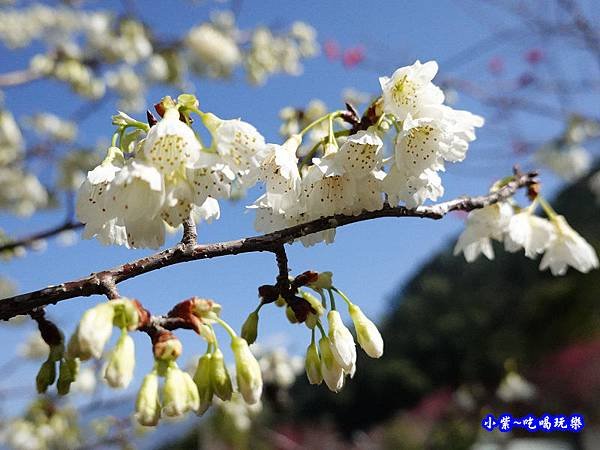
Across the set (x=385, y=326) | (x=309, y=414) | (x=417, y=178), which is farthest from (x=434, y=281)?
(x=417, y=178)

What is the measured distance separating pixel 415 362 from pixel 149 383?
56.7ft

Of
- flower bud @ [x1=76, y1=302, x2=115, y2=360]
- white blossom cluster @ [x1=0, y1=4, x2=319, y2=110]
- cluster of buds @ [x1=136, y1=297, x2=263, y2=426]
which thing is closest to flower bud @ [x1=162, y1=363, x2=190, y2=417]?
cluster of buds @ [x1=136, y1=297, x2=263, y2=426]

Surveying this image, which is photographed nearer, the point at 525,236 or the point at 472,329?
the point at 525,236

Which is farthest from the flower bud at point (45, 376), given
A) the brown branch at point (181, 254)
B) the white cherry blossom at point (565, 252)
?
the white cherry blossom at point (565, 252)

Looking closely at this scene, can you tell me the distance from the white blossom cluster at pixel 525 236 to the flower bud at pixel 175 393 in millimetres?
829

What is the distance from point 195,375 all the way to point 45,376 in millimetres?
266

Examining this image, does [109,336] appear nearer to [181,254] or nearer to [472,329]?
[181,254]

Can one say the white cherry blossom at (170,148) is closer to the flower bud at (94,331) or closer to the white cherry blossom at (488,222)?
the flower bud at (94,331)

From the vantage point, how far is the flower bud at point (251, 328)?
979 millimetres

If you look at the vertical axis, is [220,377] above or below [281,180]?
below

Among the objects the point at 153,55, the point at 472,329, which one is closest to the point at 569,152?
the point at 153,55

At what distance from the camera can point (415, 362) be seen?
56.4 feet

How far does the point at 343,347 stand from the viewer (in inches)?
35.8

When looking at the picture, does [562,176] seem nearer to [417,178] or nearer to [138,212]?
[417,178]
